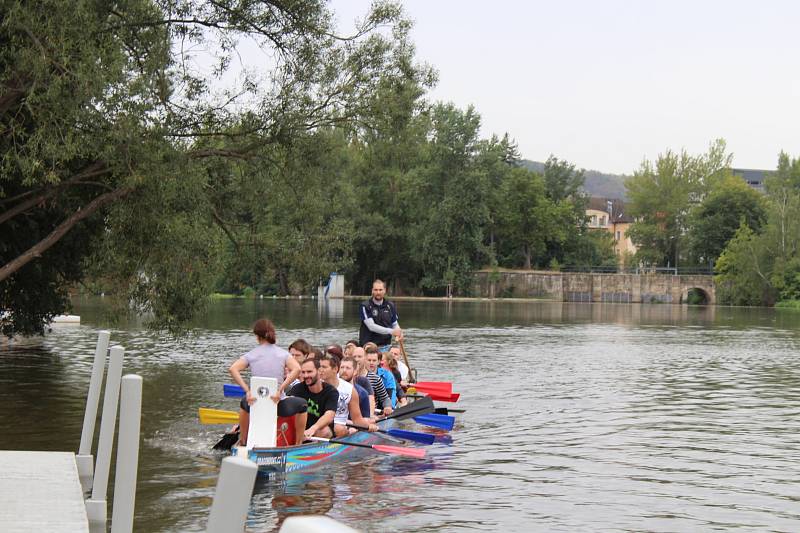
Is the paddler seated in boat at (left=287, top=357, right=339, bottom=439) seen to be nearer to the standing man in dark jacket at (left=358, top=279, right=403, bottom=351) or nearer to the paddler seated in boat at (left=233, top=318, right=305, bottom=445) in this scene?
the paddler seated in boat at (left=233, top=318, right=305, bottom=445)

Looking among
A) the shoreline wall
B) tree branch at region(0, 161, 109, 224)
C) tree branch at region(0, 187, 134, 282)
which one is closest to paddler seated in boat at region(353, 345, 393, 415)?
tree branch at region(0, 187, 134, 282)

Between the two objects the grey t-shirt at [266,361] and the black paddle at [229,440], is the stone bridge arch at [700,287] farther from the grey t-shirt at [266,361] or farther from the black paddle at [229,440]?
the grey t-shirt at [266,361]

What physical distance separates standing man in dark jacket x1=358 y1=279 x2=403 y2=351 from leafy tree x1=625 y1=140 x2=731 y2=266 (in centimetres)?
9910

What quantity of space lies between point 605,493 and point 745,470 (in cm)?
248

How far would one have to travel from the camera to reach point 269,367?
11039mm

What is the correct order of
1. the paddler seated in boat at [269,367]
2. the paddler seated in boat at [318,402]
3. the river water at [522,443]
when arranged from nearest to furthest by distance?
the river water at [522,443], the paddler seated in boat at [269,367], the paddler seated in boat at [318,402]

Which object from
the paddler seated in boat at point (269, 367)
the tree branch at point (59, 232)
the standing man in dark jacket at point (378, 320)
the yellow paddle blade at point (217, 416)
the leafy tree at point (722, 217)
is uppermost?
the leafy tree at point (722, 217)

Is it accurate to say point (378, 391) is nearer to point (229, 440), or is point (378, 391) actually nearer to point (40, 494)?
point (229, 440)

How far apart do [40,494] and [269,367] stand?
3486 millimetres

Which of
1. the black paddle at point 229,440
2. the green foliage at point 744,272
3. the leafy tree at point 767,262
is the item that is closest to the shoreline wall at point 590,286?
the green foliage at point 744,272

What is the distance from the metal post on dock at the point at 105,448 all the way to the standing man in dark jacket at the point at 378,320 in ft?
26.4

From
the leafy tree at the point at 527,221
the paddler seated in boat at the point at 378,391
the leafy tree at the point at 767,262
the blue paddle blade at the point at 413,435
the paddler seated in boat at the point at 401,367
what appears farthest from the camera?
the leafy tree at the point at 527,221

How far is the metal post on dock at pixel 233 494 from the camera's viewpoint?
216 cm

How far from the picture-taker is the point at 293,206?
20.6 metres
